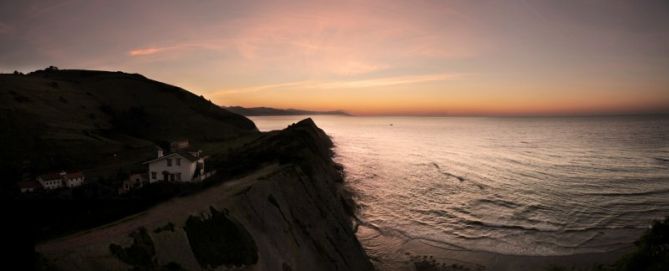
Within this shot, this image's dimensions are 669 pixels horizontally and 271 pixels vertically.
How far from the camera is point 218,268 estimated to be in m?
18.2

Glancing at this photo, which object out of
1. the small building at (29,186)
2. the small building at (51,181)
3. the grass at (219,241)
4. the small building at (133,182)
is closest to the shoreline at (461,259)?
the grass at (219,241)

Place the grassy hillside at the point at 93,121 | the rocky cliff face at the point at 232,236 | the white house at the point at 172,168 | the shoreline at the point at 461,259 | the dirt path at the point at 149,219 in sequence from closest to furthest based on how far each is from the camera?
the rocky cliff face at the point at 232,236 → the dirt path at the point at 149,219 → the shoreline at the point at 461,259 → the white house at the point at 172,168 → the grassy hillside at the point at 93,121

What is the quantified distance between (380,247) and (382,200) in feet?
54.9

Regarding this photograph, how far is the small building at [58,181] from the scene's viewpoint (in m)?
33.8

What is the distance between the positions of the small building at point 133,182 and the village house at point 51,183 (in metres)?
6.56

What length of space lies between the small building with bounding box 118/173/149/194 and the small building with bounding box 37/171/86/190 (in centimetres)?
666

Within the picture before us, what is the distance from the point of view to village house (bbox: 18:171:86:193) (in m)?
32.9

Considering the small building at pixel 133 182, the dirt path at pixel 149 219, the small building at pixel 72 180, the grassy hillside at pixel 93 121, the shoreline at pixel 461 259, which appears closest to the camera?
the dirt path at pixel 149 219

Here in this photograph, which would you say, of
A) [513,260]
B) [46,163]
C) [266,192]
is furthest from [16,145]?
[513,260]

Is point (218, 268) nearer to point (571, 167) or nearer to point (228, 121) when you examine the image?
point (571, 167)

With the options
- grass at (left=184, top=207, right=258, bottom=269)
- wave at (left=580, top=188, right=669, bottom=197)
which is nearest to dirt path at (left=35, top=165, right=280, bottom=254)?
grass at (left=184, top=207, right=258, bottom=269)

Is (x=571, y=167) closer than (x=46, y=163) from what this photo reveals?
No

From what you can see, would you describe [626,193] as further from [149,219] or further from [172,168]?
[149,219]

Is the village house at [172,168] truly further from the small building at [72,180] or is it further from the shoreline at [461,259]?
the shoreline at [461,259]
